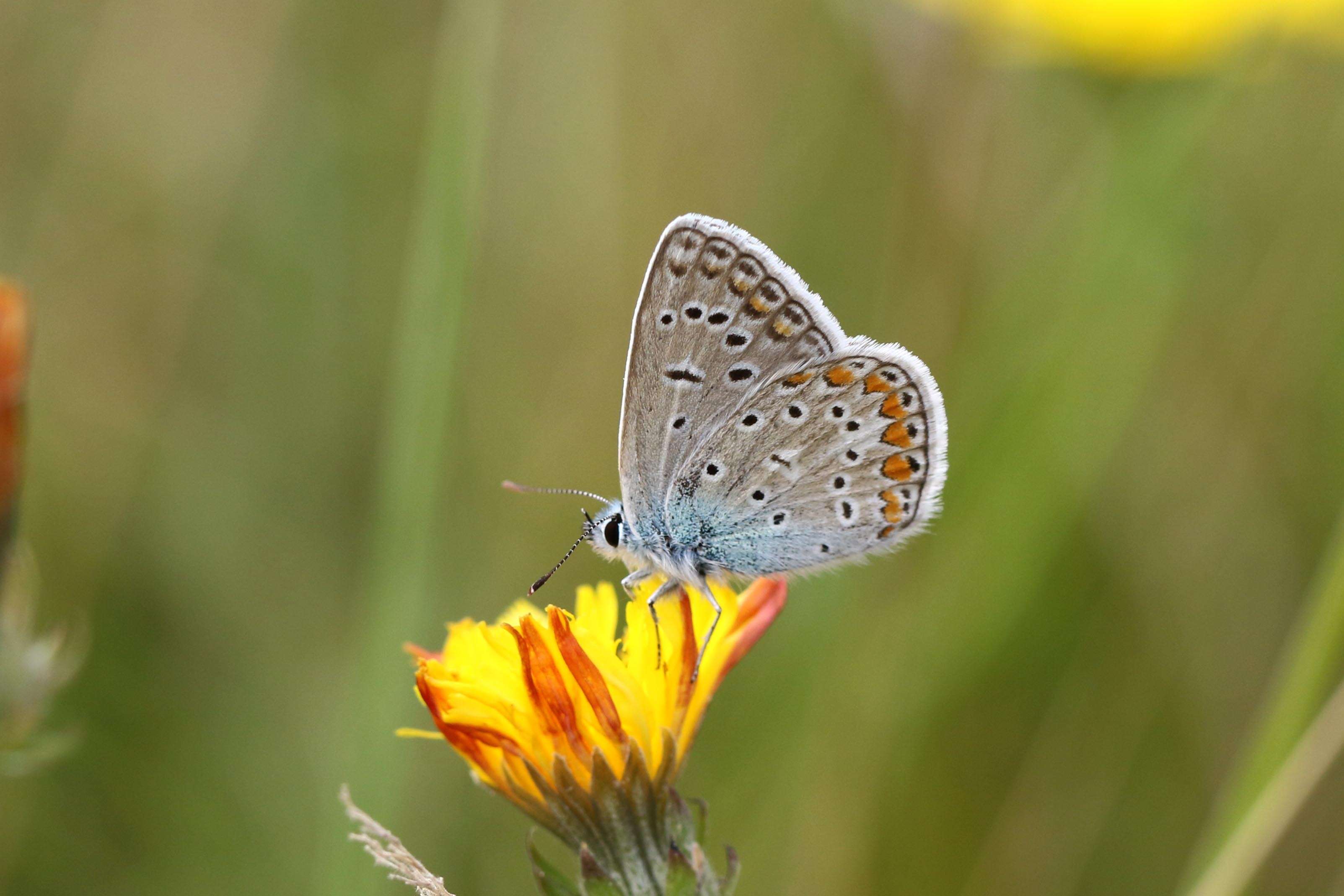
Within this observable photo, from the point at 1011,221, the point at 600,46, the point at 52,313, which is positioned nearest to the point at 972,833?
the point at 1011,221

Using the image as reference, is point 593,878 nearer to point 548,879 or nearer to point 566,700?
point 548,879

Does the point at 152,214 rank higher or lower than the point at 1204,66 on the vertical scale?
lower

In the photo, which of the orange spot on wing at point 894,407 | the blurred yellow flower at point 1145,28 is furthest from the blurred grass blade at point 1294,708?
the blurred yellow flower at point 1145,28

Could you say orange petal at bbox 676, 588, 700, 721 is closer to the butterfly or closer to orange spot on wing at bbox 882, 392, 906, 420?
the butterfly

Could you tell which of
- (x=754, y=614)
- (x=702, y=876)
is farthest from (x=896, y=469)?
(x=702, y=876)

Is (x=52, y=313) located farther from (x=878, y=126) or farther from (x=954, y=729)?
(x=954, y=729)
